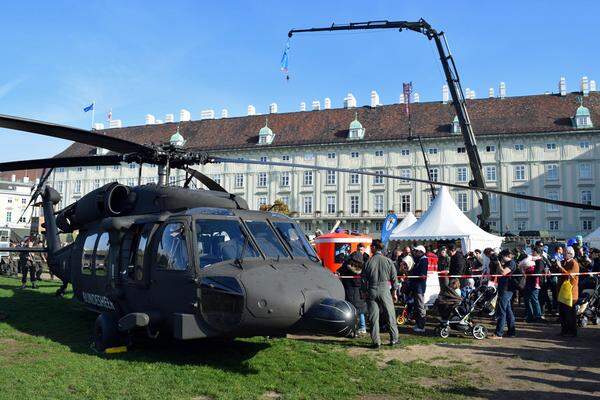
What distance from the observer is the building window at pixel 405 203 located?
65.3 m

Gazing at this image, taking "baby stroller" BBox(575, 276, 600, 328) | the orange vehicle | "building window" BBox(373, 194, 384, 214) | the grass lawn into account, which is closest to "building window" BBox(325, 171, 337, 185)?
"building window" BBox(373, 194, 384, 214)

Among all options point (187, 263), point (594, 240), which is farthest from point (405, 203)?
point (187, 263)

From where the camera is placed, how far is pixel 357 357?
8562 mm

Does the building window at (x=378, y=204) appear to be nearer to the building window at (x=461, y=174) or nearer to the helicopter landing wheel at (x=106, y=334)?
the building window at (x=461, y=174)

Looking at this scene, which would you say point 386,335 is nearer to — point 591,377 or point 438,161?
point 591,377

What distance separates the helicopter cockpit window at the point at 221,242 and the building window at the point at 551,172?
60.6m

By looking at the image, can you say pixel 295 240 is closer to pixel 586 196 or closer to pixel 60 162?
pixel 60 162

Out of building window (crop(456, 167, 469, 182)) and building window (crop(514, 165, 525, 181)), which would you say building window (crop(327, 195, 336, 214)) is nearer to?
building window (crop(456, 167, 469, 182))

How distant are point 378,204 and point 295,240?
194ft

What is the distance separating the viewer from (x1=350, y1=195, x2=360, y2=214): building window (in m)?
67.5

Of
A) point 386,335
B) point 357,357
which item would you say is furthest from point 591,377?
point 386,335

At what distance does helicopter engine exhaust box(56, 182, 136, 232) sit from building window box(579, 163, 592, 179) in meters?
60.8

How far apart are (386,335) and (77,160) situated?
23.2 ft

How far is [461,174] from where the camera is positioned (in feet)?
206
